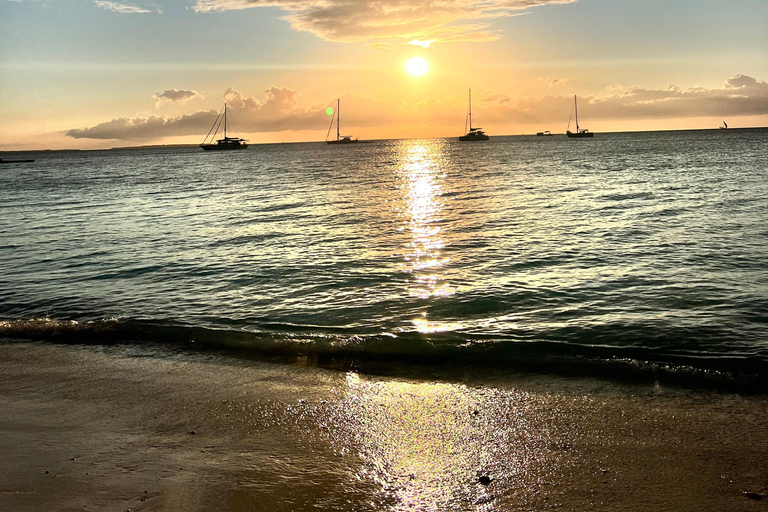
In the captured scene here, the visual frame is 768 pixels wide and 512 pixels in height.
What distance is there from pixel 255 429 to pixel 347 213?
21.0m

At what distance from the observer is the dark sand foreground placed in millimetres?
4617

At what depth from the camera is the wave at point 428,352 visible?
7570 mm

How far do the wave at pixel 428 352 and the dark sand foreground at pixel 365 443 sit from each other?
529 mm

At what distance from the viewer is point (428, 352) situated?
27.9 feet

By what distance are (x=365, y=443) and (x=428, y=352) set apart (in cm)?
310

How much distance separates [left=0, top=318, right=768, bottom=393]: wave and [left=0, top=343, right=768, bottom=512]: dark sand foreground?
1.74ft

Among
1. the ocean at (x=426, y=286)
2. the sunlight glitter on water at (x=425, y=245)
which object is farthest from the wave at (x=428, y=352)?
the sunlight glitter on water at (x=425, y=245)

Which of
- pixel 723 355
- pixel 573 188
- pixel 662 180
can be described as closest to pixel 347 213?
pixel 573 188

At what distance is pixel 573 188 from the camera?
35.7m

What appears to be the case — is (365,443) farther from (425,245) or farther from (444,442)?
(425,245)

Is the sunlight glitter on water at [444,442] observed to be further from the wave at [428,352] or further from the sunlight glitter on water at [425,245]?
the sunlight glitter on water at [425,245]

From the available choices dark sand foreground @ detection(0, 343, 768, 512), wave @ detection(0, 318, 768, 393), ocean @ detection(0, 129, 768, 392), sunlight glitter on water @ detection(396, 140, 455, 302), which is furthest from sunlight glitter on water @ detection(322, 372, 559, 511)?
sunlight glitter on water @ detection(396, 140, 455, 302)

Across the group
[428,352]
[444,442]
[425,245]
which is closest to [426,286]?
[428,352]

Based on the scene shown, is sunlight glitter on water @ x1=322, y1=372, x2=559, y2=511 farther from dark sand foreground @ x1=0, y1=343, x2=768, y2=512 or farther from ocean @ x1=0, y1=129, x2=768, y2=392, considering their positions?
ocean @ x1=0, y1=129, x2=768, y2=392
